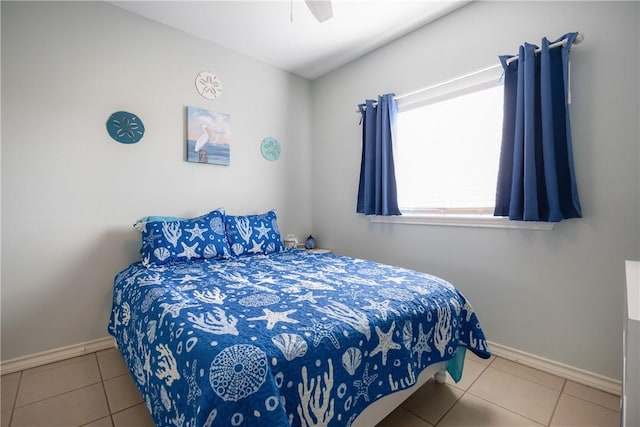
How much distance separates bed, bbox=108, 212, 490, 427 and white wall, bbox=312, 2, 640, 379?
27.6 inches

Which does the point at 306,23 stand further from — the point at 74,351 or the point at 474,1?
the point at 74,351

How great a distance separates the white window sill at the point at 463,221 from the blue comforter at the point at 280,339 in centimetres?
78

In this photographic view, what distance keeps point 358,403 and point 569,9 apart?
2.49 metres

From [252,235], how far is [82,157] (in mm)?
1351

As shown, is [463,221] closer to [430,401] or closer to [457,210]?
[457,210]

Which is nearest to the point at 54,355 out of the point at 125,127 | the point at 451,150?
the point at 125,127

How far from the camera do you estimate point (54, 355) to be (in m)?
2.05

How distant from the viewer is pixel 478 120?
224 cm

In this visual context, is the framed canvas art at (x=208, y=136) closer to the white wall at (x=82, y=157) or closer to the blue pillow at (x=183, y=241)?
the white wall at (x=82, y=157)

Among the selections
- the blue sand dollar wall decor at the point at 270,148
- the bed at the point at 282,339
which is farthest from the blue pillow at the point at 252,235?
the blue sand dollar wall decor at the point at 270,148

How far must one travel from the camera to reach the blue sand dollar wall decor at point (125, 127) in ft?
7.44

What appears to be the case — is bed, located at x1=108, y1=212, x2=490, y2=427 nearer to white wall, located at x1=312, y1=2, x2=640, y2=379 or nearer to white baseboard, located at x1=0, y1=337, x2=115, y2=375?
white baseboard, located at x1=0, y1=337, x2=115, y2=375

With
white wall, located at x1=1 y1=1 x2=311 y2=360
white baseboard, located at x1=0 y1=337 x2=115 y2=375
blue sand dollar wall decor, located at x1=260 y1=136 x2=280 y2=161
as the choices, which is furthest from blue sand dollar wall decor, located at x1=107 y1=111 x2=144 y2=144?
white baseboard, located at x1=0 y1=337 x2=115 y2=375

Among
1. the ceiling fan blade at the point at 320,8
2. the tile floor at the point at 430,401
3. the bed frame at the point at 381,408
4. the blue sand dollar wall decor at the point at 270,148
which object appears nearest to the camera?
the bed frame at the point at 381,408
